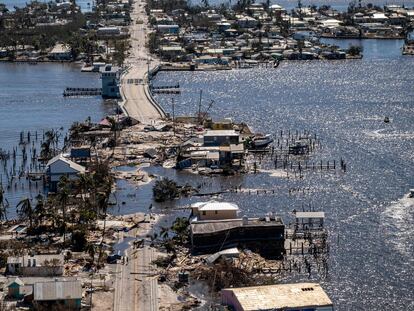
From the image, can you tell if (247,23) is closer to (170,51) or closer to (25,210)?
(170,51)

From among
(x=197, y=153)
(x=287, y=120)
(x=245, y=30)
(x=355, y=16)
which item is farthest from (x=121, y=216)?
(x=355, y=16)

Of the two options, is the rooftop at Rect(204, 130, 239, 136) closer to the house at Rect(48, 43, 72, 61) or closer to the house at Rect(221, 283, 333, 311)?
the house at Rect(221, 283, 333, 311)

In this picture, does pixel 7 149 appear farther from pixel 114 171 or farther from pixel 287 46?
pixel 287 46

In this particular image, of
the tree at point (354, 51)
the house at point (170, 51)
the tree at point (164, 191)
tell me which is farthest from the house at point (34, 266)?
the tree at point (354, 51)

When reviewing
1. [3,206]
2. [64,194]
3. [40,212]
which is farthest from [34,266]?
[3,206]

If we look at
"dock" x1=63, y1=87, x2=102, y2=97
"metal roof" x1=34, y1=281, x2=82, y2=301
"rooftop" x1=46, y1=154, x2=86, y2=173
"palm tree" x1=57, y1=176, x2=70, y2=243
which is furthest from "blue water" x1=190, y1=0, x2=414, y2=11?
"metal roof" x1=34, y1=281, x2=82, y2=301
